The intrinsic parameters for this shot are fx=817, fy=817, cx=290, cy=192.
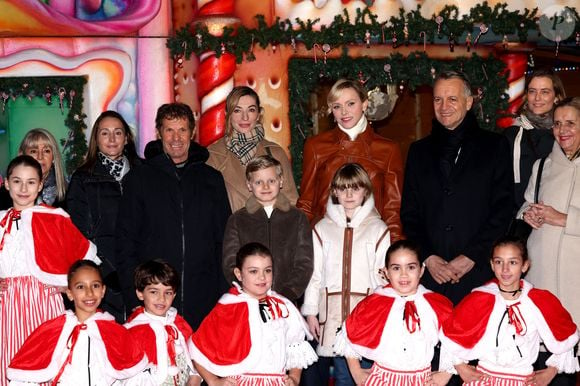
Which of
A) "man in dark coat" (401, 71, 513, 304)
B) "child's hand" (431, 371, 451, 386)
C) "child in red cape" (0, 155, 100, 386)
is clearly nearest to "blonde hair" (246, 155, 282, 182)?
"man in dark coat" (401, 71, 513, 304)

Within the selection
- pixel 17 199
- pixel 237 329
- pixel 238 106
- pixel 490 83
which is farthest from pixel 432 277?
pixel 490 83

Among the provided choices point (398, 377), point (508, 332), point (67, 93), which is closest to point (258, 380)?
point (398, 377)

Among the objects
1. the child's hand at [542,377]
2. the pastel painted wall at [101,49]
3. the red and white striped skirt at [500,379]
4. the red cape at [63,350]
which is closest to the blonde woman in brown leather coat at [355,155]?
the red and white striped skirt at [500,379]

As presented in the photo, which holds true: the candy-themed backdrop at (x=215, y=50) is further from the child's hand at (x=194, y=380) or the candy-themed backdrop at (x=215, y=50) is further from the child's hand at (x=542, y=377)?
the child's hand at (x=542, y=377)

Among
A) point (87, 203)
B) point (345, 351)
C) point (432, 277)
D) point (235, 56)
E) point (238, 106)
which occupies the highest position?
point (235, 56)

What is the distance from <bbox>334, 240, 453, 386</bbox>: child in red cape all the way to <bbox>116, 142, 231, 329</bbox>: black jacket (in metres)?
0.89

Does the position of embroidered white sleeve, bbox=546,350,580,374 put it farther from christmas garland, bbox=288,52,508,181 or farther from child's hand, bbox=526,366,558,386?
christmas garland, bbox=288,52,508,181

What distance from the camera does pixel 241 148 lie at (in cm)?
498

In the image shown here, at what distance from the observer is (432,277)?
14.9ft

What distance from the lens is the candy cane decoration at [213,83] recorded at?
7.78 metres

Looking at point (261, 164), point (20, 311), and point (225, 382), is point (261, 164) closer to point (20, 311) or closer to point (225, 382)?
point (225, 382)

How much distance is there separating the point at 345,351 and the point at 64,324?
57.2 inches

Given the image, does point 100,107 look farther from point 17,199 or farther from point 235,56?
point 17,199

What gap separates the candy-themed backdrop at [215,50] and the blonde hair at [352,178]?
11.2 feet
